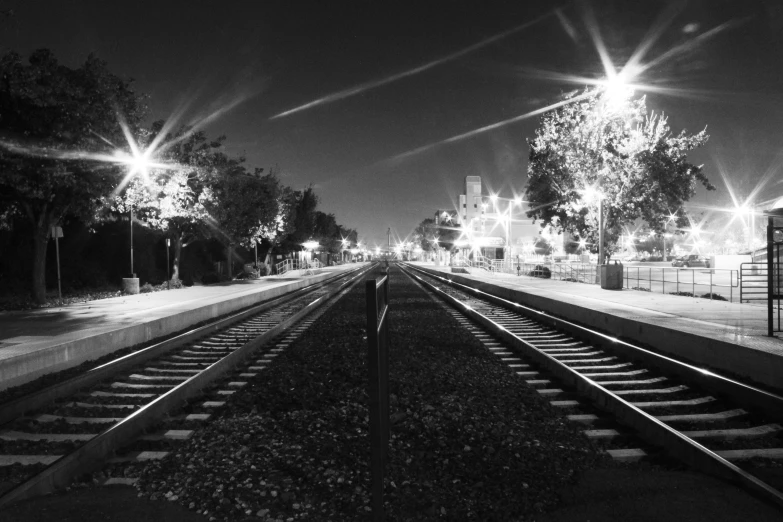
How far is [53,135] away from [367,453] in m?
16.0

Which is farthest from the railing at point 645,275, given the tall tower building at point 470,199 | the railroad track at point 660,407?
the tall tower building at point 470,199

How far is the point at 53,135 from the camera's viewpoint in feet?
53.6

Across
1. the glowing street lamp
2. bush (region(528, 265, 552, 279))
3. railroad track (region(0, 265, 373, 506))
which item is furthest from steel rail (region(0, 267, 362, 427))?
bush (region(528, 265, 552, 279))

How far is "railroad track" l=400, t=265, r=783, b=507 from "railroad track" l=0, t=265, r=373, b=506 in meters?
4.33

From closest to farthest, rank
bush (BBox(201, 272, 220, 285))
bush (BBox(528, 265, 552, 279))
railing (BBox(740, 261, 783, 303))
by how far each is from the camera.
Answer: railing (BBox(740, 261, 783, 303)), bush (BBox(201, 272, 220, 285)), bush (BBox(528, 265, 552, 279))

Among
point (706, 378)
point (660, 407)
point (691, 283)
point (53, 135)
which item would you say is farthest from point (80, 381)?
point (691, 283)

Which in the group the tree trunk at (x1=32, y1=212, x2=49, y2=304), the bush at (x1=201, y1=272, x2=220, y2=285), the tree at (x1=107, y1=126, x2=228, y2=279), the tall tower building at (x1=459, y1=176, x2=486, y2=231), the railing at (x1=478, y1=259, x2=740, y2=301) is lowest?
the railing at (x1=478, y1=259, x2=740, y2=301)

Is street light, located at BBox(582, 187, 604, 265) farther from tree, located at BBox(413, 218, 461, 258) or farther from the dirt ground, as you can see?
tree, located at BBox(413, 218, 461, 258)

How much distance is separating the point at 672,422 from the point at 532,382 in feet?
7.19

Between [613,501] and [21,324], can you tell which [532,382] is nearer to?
[613,501]

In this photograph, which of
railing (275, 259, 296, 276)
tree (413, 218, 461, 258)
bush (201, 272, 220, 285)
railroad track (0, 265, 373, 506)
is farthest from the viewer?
tree (413, 218, 461, 258)

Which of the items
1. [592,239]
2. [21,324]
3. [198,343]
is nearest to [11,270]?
[21,324]

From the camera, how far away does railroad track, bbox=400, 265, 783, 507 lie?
4.73 meters

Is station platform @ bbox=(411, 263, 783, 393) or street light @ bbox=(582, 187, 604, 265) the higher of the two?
street light @ bbox=(582, 187, 604, 265)
